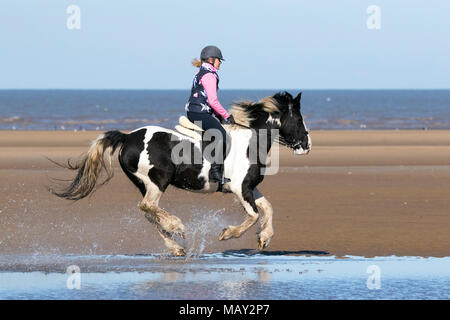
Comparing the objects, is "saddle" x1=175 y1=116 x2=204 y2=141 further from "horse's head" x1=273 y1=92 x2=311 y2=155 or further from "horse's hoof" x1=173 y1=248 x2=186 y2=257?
"horse's hoof" x1=173 y1=248 x2=186 y2=257

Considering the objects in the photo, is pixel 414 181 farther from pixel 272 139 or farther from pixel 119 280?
pixel 119 280

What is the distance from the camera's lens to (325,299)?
8109 mm

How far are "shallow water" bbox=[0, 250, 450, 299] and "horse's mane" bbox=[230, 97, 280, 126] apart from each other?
67.9 inches

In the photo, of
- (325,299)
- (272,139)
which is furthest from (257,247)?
(325,299)

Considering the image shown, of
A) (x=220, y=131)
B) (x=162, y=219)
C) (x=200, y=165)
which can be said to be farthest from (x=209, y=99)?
(x=162, y=219)

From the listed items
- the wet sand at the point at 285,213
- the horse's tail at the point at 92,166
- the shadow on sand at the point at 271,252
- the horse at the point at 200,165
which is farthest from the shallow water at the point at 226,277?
the horse's tail at the point at 92,166

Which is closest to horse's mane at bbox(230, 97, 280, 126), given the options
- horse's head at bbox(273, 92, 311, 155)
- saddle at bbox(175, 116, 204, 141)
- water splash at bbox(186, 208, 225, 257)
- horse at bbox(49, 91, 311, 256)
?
horse at bbox(49, 91, 311, 256)

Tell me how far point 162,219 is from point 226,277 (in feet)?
5.73

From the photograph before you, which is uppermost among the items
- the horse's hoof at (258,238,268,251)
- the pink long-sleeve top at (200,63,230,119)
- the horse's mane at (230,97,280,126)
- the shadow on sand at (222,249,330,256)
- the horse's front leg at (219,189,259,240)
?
the pink long-sleeve top at (200,63,230,119)

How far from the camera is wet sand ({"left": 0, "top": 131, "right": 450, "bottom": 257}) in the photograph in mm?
11406

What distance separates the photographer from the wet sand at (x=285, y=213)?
37.4 feet

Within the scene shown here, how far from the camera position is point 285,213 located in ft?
47.4

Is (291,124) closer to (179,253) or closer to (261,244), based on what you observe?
(261,244)
